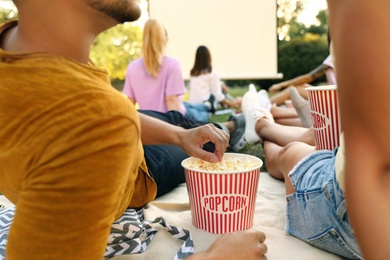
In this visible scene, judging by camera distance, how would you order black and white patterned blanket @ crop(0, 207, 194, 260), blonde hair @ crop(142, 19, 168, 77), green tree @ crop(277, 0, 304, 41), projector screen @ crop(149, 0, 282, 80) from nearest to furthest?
1. black and white patterned blanket @ crop(0, 207, 194, 260)
2. blonde hair @ crop(142, 19, 168, 77)
3. projector screen @ crop(149, 0, 282, 80)
4. green tree @ crop(277, 0, 304, 41)

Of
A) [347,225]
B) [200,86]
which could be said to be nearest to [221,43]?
[200,86]

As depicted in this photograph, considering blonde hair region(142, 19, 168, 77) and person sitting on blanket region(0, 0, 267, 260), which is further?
blonde hair region(142, 19, 168, 77)

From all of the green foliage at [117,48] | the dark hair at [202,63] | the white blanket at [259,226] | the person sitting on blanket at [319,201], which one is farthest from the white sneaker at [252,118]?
the green foliage at [117,48]

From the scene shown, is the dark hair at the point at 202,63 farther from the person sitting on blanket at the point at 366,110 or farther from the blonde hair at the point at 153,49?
the person sitting on blanket at the point at 366,110

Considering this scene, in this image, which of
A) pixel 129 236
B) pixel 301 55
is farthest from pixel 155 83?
pixel 301 55

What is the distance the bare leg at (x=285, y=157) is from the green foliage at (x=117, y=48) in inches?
427

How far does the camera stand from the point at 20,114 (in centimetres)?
81

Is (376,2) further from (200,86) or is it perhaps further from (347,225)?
(200,86)

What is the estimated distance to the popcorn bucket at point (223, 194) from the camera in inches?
55.5

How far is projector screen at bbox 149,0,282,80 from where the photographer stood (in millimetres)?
9133

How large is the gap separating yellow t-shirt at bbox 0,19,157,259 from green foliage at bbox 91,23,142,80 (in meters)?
12.1

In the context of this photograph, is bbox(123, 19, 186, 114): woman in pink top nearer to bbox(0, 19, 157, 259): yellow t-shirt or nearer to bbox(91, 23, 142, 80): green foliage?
bbox(0, 19, 157, 259): yellow t-shirt

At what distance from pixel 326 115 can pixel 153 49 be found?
2.46 m

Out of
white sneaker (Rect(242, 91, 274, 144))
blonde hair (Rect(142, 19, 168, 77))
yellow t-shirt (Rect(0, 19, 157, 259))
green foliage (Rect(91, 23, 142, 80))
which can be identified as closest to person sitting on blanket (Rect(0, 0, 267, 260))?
yellow t-shirt (Rect(0, 19, 157, 259))
